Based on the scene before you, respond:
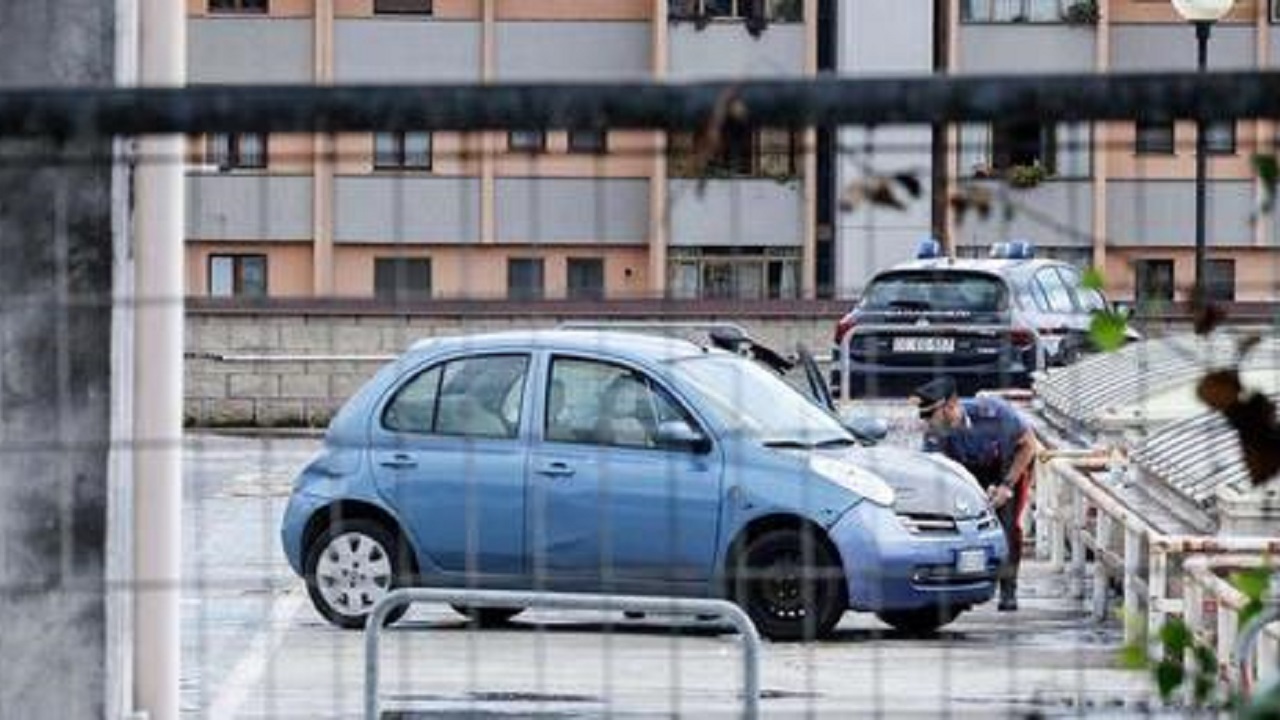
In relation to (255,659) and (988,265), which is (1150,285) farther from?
(988,265)

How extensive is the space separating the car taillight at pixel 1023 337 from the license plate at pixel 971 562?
31.1 feet

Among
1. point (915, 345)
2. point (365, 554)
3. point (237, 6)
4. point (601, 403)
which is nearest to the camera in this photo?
point (601, 403)

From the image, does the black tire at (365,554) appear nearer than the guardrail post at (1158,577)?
No

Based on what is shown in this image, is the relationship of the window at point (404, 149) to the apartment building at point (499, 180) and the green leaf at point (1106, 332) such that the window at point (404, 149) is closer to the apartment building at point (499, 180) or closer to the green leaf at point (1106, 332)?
the apartment building at point (499, 180)

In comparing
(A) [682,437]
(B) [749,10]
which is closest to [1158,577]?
(A) [682,437]

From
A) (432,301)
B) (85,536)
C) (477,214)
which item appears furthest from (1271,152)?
(85,536)

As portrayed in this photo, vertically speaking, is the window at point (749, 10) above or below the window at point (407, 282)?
above

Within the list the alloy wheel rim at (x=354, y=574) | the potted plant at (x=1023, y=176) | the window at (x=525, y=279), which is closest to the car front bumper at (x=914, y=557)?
the alloy wheel rim at (x=354, y=574)

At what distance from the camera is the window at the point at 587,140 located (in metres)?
4.54

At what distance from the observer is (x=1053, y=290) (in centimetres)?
3170

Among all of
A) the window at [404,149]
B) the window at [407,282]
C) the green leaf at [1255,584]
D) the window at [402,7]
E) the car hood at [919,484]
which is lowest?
the car hood at [919,484]

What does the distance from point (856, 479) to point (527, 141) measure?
1448cm

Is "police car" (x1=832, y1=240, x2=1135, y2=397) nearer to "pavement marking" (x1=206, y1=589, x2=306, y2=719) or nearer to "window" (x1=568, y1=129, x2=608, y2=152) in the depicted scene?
"pavement marking" (x1=206, y1=589, x2=306, y2=719)

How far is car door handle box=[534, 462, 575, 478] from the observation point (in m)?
17.9
